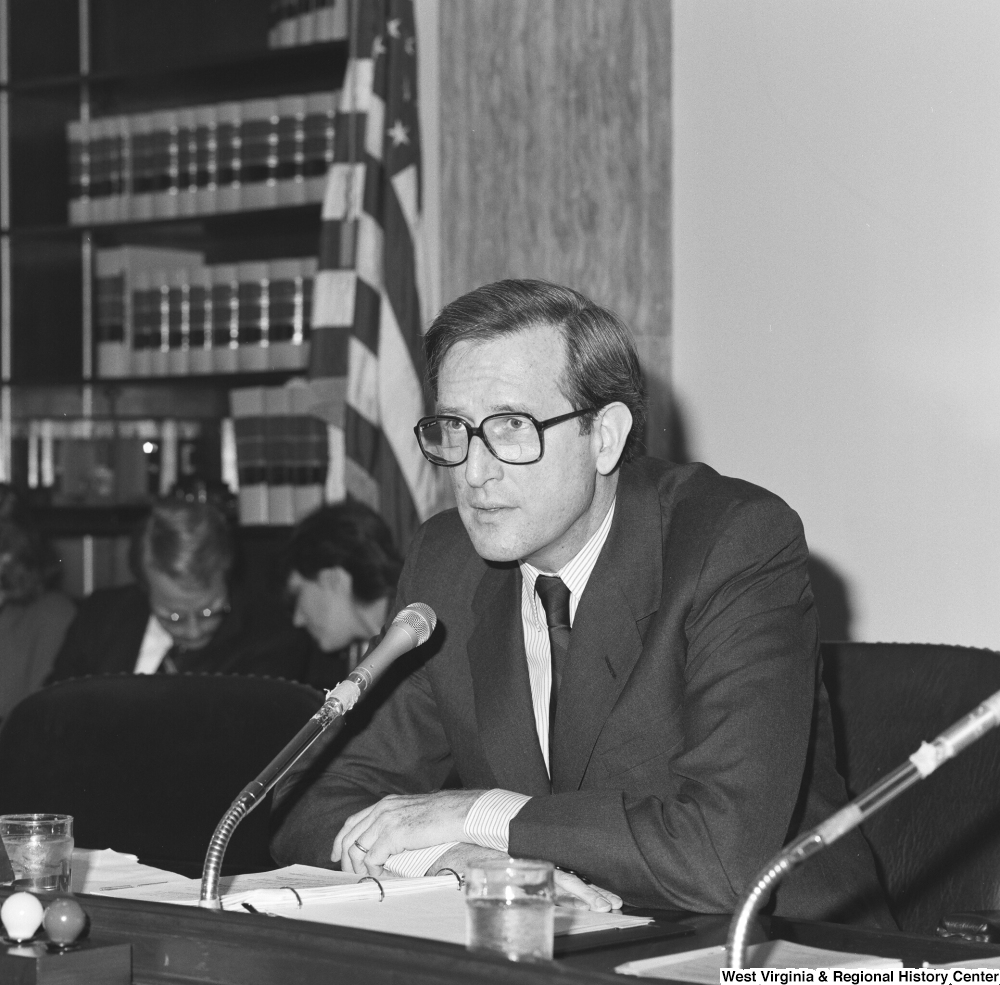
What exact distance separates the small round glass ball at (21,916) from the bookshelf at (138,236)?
335 cm

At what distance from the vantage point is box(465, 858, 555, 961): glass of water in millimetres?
1232

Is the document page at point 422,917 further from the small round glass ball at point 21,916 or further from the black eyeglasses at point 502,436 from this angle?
the black eyeglasses at point 502,436

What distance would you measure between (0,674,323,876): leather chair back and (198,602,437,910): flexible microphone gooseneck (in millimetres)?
698

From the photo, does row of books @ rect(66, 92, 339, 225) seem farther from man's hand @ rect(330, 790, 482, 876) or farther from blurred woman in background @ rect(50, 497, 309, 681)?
man's hand @ rect(330, 790, 482, 876)

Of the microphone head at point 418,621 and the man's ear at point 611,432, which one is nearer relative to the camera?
the microphone head at point 418,621

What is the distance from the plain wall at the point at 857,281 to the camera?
134 inches

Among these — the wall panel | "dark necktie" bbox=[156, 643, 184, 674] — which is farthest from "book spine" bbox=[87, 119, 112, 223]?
"dark necktie" bbox=[156, 643, 184, 674]

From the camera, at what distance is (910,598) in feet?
11.5

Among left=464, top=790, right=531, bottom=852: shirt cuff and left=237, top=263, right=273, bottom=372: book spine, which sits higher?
left=237, top=263, right=273, bottom=372: book spine

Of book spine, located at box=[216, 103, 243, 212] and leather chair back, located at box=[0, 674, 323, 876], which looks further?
book spine, located at box=[216, 103, 243, 212]

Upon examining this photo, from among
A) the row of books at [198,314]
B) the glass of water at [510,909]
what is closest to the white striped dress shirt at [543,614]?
the glass of water at [510,909]

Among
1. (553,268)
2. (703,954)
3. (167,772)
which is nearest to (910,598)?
(553,268)

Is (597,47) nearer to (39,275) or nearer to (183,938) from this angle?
(39,275)

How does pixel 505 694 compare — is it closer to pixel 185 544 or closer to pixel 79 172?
pixel 185 544
